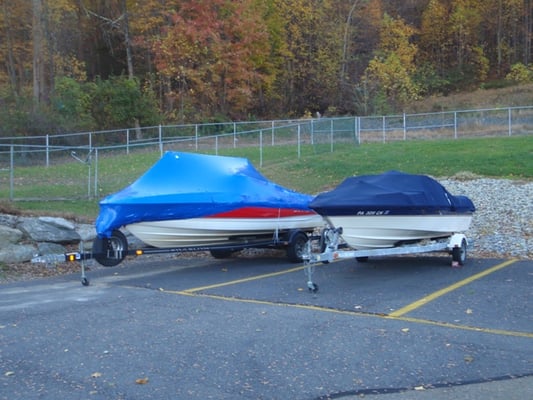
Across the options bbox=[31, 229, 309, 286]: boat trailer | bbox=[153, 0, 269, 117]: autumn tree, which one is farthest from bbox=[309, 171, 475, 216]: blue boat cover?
bbox=[153, 0, 269, 117]: autumn tree

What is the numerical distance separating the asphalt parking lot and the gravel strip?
1.76 m

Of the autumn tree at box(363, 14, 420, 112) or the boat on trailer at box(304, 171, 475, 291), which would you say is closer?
the boat on trailer at box(304, 171, 475, 291)

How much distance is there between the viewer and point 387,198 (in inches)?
422

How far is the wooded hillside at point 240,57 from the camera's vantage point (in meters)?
41.5

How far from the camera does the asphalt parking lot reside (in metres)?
5.62

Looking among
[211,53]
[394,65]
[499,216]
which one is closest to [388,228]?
[499,216]

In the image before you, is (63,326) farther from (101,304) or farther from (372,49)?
(372,49)

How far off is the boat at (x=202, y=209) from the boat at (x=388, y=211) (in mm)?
1666

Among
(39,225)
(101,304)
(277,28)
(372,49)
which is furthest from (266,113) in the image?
(101,304)

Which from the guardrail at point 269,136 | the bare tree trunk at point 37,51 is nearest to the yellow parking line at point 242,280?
the guardrail at point 269,136

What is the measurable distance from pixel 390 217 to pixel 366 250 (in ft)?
2.16

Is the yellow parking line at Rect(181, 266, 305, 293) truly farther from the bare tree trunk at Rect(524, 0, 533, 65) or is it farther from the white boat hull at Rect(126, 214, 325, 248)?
the bare tree trunk at Rect(524, 0, 533, 65)

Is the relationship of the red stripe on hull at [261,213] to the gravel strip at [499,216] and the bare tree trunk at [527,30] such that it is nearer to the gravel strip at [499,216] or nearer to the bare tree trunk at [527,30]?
the gravel strip at [499,216]

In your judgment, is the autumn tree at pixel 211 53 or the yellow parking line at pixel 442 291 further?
the autumn tree at pixel 211 53
